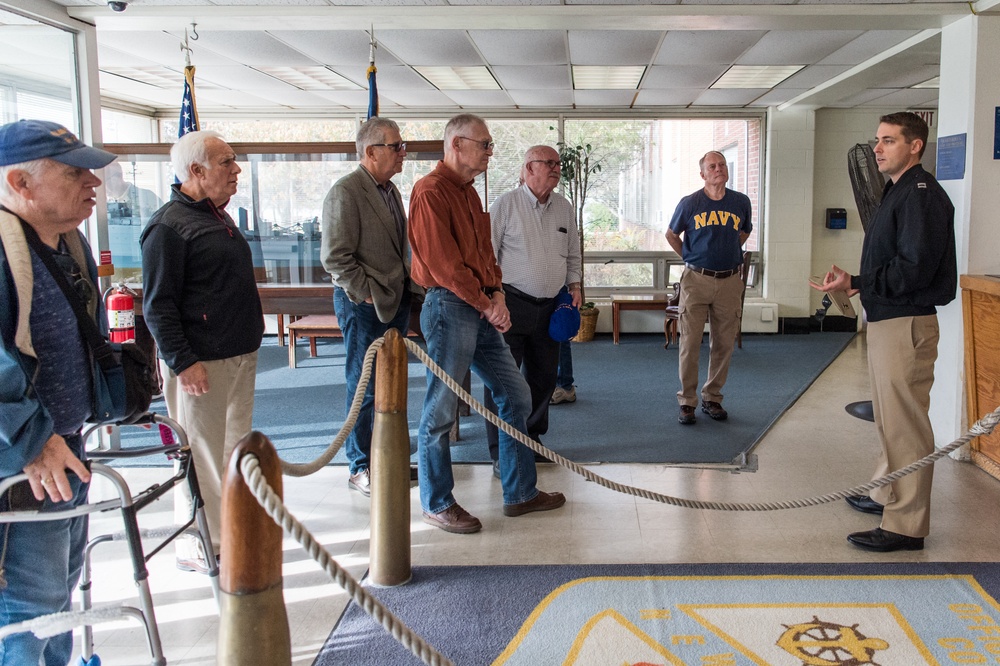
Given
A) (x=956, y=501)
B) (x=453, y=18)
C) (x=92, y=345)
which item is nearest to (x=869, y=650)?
(x=956, y=501)

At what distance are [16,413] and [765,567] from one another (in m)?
2.56

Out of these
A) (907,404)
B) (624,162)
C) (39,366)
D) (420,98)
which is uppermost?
(420,98)

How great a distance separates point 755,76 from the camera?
7.63 meters

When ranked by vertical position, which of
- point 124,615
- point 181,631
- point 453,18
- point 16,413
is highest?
point 453,18

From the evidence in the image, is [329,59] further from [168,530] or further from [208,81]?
[168,530]

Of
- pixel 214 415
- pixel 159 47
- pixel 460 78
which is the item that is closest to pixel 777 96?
pixel 460 78

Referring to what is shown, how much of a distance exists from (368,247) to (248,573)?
96.7 inches

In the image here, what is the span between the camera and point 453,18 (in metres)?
4.84

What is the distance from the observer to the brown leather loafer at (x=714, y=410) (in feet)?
17.9

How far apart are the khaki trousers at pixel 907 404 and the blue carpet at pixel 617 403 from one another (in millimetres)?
1351

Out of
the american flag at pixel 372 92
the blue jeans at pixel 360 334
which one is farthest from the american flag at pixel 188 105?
the blue jeans at pixel 360 334

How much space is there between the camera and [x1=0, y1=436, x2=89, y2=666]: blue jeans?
1813mm

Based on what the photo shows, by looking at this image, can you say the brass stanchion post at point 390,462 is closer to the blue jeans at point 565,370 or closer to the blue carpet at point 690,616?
the blue carpet at point 690,616

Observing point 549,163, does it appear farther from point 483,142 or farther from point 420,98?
point 420,98
